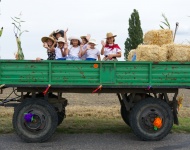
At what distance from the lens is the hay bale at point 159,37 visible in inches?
351

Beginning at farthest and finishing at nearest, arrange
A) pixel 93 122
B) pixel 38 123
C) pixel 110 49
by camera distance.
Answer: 1. pixel 93 122
2. pixel 110 49
3. pixel 38 123

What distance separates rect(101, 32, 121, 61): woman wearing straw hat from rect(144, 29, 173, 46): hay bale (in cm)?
75

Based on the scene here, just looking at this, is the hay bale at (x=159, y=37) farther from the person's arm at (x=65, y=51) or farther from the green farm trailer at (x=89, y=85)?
the person's arm at (x=65, y=51)

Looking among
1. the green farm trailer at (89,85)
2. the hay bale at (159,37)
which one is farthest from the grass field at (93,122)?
the hay bale at (159,37)

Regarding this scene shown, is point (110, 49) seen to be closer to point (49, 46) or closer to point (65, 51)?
point (65, 51)

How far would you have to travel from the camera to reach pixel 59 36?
905 centimetres

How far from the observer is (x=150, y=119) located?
8.16 metres

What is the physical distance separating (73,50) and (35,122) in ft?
5.86

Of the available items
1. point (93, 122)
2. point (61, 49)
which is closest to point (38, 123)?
point (61, 49)

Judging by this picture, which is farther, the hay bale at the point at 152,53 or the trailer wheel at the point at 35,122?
the hay bale at the point at 152,53

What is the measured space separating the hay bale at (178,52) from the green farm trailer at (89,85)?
299 mm

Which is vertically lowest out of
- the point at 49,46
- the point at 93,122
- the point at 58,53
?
the point at 93,122

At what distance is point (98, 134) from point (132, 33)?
37.2m

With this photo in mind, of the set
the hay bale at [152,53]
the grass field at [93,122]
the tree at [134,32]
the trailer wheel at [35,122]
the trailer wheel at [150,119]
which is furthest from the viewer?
the tree at [134,32]
